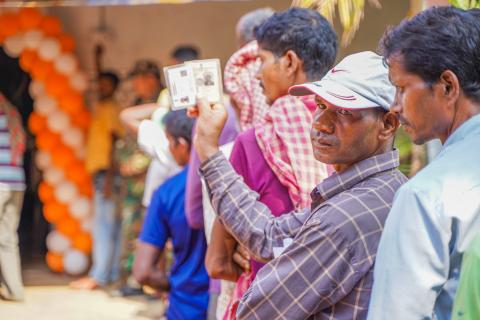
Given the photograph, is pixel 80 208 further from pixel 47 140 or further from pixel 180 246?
pixel 180 246

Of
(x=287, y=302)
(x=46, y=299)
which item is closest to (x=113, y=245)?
(x=46, y=299)

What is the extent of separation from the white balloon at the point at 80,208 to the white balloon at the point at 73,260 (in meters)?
0.35

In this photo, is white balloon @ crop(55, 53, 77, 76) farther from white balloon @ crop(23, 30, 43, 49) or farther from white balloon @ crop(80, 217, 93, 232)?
white balloon @ crop(80, 217, 93, 232)

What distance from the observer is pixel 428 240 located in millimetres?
1493

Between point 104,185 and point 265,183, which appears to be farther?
point 104,185

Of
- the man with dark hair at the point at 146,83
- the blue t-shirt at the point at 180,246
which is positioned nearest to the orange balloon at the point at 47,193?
the man with dark hair at the point at 146,83

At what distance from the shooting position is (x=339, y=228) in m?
1.85

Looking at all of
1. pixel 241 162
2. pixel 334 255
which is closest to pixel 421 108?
pixel 334 255

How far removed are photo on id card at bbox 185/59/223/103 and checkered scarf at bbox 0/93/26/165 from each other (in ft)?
13.8

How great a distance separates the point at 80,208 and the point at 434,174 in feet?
21.0

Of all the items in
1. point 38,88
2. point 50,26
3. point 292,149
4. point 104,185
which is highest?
point 292,149

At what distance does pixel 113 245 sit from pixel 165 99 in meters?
2.09

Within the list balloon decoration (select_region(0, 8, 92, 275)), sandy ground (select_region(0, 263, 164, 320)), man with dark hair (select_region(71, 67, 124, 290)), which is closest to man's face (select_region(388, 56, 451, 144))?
sandy ground (select_region(0, 263, 164, 320))

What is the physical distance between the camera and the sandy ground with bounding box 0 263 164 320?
670cm
